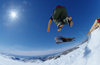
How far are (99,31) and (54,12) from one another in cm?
292

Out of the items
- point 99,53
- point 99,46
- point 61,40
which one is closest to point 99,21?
point 99,46

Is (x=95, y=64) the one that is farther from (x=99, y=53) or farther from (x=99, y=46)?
(x=99, y=46)

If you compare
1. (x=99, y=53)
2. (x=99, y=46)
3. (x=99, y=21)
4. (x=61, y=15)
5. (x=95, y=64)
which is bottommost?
(x=95, y=64)

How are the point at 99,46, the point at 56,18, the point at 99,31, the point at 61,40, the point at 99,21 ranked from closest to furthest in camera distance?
the point at 99,46
the point at 99,31
the point at 99,21
the point at 56,18
the point at 61,40

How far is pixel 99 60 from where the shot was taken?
3396 mm

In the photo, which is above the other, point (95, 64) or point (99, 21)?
point (99, 21)

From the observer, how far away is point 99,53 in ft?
12.0

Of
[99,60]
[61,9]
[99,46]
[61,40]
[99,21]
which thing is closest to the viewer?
[99,60]

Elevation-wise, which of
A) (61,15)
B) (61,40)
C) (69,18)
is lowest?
(69,18)

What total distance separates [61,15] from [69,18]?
0.58m

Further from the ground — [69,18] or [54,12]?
[54,12]

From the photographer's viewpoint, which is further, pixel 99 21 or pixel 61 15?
pixel 61 15

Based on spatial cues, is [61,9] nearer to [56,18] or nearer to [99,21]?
[56,18]

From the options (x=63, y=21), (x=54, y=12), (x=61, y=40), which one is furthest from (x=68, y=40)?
(x=54, y=12)
